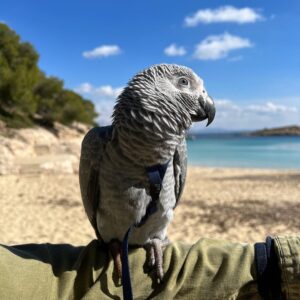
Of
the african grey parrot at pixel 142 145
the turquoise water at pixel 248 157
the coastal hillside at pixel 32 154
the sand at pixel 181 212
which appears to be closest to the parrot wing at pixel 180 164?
the african grey parrot at pixel 142 145

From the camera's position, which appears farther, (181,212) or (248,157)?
(248,157)

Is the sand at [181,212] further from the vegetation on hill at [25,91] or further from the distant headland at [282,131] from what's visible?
the distant headland at [282,131]

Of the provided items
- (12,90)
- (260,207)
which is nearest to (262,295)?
(260,207)

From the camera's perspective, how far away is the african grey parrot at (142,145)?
1.80 metres

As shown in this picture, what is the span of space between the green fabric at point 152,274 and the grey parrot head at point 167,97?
0.69 meters

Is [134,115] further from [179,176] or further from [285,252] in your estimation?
[285,252]

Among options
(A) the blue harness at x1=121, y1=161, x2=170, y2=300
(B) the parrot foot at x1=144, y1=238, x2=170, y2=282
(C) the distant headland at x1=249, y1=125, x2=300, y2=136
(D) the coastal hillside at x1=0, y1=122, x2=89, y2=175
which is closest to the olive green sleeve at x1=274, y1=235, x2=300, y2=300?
(B) the parrot foot at x1=144, y1=238, x2=170, y2=282

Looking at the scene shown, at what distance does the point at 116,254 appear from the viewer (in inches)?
67.6

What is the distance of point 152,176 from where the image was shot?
180 centimetres

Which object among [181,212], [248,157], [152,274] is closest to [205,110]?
[152,274]

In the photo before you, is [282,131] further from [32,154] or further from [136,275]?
[136,275]

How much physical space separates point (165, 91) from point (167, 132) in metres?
0.24

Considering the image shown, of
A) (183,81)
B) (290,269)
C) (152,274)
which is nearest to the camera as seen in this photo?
(290,269)

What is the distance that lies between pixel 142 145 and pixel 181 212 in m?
5.99
